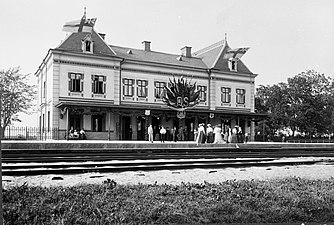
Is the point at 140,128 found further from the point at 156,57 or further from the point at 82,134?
the point at 156,57

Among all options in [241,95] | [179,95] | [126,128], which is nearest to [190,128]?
[179,95]

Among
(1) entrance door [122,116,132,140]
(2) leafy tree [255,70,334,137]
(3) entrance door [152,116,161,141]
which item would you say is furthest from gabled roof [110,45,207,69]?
(2) leafy tree [255,70,334,137]

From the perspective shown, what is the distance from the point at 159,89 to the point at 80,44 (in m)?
9.64

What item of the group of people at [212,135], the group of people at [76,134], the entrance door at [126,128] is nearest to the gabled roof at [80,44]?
the entrance door at [126,128]

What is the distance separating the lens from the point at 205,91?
4475 centimetres

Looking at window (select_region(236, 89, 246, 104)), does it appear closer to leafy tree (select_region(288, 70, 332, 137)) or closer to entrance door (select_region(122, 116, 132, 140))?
leafy tree (select_region(288, 70, 332, 137))

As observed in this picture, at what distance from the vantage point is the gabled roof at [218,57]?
46.7 meters

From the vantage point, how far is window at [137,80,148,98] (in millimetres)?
40875

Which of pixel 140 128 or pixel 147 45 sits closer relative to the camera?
pixel 140 128

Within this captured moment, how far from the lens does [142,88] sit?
4103cm

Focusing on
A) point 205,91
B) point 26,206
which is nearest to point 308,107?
point 205,91

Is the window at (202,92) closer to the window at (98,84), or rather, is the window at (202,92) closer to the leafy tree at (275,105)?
the window at (98,84)

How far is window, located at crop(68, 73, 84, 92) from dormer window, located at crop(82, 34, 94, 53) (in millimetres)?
2710

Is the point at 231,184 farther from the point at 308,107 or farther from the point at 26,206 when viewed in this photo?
the point at 308,107
